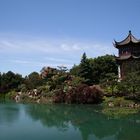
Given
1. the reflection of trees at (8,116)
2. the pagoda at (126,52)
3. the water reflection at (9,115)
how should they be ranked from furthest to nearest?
the pagoda at (126,52) → the reflection of trees at (8,116) → the water reflection at (9,115)

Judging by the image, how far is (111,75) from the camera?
43.0 metres

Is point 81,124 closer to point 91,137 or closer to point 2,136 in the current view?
point 91,137

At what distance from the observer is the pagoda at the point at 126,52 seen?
47.6 m

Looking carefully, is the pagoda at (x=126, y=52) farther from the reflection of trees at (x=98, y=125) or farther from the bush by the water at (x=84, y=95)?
the reflection of trees at (x=98, y=125)

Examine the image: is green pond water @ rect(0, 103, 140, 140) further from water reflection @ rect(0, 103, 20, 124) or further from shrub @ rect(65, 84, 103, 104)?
shrub @ rect(65, 84, 103, 104)

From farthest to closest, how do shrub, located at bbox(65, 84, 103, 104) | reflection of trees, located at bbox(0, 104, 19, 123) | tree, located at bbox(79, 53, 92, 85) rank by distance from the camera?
tree, located at bbox(79, 53, 92, 85) < shrub, located at bbox(65, 84, 103, 104) < reflection of trees, located at bbox(0, 104, 19, 123)

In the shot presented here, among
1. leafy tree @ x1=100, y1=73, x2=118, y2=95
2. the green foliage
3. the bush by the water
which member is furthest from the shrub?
the green foliage

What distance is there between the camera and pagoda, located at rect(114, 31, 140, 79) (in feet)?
156

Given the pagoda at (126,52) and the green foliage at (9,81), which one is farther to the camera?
the green foliage at (9,81)

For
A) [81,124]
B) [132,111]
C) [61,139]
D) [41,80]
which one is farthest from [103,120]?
[41,80]

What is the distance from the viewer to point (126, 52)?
163 feet

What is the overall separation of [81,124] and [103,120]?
7.34ft

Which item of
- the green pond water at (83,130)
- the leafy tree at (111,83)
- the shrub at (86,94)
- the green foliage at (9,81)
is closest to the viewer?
the green pond water at (83,130)

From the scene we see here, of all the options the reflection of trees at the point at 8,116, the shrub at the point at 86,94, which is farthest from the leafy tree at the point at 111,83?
the reflection of trees at the point at 8,116
